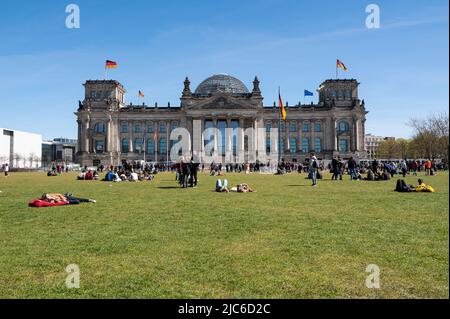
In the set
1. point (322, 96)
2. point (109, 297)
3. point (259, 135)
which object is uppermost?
point (322, 96)

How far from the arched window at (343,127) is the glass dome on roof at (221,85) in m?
28.3

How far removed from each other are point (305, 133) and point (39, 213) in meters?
94.5

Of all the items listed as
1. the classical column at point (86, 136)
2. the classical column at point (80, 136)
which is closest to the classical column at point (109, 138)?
the classical column at point (86, 136)

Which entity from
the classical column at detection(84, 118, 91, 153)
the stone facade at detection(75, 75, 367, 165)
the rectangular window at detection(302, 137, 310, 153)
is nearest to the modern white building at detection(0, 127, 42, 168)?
the classical column at detection(84, 118, 91, 153)

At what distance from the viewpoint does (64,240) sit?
28.4 feet

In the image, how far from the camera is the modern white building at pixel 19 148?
121069mm

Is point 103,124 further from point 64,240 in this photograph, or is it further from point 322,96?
point 64,240

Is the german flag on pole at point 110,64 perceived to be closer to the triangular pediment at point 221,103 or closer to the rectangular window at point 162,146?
the triangular pediment at point 221,103

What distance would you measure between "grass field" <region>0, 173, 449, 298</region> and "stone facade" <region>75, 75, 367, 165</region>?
8696 cm

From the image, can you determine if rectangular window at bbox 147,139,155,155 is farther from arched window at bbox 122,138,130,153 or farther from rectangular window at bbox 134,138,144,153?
arched window at bbox 122,138,130,153
